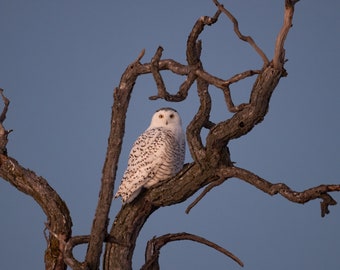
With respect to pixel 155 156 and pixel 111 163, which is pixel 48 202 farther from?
pixel 155 156

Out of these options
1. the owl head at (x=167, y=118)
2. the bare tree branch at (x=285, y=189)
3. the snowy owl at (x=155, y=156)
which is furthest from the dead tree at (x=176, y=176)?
the owl head at (x=167, y=118)

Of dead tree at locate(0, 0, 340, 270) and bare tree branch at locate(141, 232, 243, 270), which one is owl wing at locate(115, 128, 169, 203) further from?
bare tree branch at locate(141, 232, 243, 270)

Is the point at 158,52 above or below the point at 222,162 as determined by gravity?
above

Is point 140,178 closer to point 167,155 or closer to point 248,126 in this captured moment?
point 167,155

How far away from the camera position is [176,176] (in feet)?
14.3

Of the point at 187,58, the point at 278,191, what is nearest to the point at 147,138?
the point at 187,58

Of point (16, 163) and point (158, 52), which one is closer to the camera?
point (158, 52)

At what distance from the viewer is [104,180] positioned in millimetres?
4422

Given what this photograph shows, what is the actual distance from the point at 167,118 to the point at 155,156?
1.36 feet

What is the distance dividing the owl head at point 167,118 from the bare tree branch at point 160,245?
2.93 ft

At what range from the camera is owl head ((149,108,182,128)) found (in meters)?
5.17

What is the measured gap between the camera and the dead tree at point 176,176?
3.82 metres

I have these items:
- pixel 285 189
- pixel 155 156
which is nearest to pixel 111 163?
pixel 155 156

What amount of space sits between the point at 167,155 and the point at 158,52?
Answer: 0.95 meters
